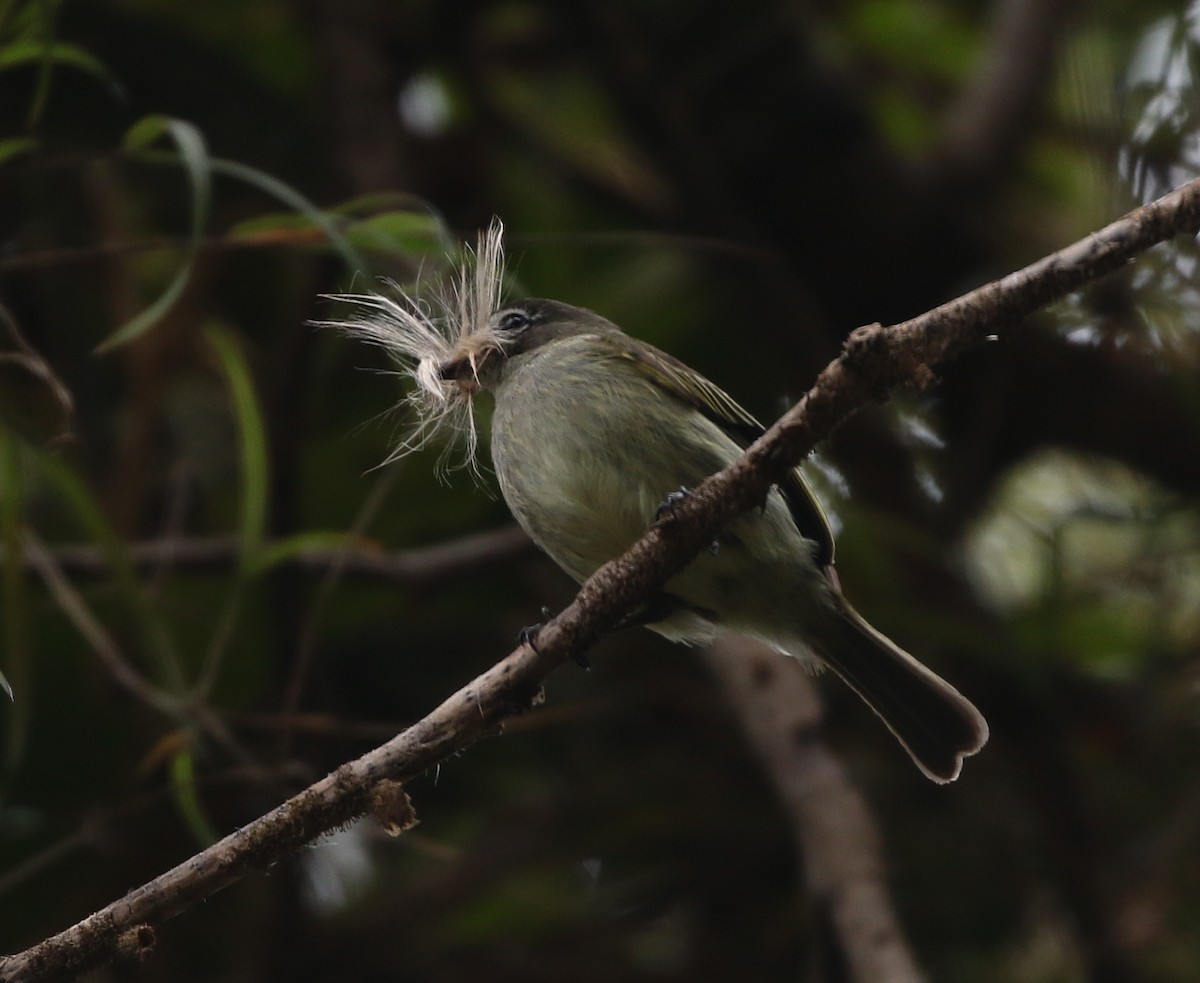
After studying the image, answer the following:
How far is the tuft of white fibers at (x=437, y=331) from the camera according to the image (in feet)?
8.06

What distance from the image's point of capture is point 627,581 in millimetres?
1678

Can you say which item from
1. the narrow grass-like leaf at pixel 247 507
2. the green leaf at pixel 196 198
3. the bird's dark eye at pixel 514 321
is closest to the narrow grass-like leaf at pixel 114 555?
the narrow grass-like leaf at pixel 247 507

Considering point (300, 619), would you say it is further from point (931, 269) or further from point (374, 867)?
point (931, 269)

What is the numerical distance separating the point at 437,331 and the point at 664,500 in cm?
56

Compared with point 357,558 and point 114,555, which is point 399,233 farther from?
point 357,558

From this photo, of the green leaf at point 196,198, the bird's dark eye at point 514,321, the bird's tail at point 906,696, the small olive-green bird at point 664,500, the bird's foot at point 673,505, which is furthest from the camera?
the bird's dark eye at point 514,321

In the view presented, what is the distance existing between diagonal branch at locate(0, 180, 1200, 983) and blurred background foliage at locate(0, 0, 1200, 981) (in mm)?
1545

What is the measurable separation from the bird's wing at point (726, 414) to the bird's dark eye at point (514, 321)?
0.42 metres

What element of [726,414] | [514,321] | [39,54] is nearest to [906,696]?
[726,414]

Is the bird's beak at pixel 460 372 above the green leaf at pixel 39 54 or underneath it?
underneath

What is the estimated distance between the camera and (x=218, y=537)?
3.89 m

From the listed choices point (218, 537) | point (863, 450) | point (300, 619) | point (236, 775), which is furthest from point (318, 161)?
point (236, 775)

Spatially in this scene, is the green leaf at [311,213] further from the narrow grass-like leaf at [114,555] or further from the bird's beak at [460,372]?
the narrow grass-like leaf at [114,555]

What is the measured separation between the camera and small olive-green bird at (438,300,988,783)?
252 centimetres
